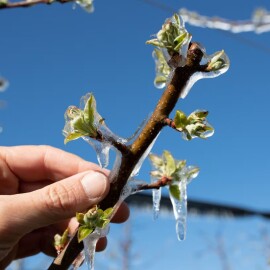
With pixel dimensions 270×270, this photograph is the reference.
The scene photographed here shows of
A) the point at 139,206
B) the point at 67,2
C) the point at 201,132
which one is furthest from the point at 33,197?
the point at 139,206

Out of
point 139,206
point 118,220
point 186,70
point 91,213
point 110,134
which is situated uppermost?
point 186,70

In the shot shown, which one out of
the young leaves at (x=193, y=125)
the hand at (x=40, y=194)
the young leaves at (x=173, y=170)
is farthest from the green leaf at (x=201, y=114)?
the hand at (x=40, y=194)

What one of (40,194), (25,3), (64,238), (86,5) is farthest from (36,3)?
(64,238)

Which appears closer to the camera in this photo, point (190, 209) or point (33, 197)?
point (33, 197)

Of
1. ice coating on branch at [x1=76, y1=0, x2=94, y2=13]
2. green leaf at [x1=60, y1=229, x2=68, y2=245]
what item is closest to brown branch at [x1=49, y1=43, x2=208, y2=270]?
green leaf at [x1=60, y1=229, x2=68, y2=245]

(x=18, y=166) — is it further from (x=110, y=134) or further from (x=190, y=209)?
(x=110, y=134)

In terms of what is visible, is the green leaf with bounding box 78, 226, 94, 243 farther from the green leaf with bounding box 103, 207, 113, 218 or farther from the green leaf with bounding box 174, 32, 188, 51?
the green leaf with bounding box 174, 32, 188, 51

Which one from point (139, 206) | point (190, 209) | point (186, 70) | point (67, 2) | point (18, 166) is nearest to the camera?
point (186, 70)
